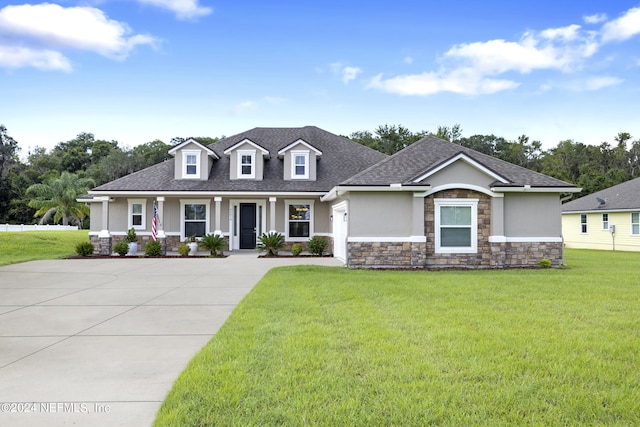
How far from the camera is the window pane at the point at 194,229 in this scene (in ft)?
68.0

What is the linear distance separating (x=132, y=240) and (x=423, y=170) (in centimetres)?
1368

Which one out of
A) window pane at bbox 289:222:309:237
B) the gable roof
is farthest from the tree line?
window pane at bbox 289:222:309:237

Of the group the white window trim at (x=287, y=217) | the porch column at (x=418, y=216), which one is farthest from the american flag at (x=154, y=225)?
the porch column at (x=418, y=216)

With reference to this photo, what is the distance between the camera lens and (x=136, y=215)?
2080 centimetres

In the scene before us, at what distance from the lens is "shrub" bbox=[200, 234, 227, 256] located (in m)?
18.4

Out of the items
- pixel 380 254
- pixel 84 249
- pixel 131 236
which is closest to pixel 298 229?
pixel 380 254

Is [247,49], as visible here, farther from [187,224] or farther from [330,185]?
[187,224]

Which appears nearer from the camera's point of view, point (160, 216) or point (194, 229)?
point (160, 216)

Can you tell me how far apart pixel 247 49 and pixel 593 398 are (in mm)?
17881

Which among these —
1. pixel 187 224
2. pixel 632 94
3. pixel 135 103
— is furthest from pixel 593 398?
pixel 632 94

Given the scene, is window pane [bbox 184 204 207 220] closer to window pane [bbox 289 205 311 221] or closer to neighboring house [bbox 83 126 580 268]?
neighboring house [bbox 83 126 580 268]

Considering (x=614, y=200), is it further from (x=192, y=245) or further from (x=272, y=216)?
(x=192, y=245)

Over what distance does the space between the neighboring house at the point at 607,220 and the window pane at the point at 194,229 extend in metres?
24.1

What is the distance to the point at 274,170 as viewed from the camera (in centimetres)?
2170
